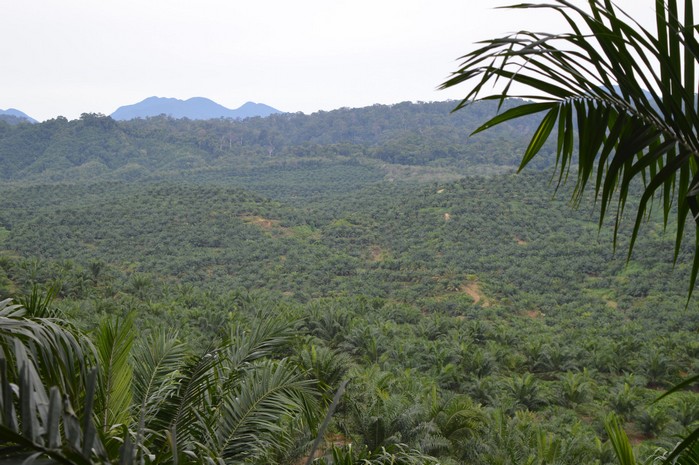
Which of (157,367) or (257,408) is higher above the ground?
(157,367)

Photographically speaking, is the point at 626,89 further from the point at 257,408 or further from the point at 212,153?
the point at 212,153

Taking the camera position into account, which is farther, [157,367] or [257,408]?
[157,367]

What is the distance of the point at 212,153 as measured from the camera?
10381cm

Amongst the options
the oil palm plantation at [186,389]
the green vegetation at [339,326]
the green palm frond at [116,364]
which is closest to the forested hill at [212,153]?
the green vegetation at [339,326]

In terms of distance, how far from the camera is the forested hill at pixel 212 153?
261 ft

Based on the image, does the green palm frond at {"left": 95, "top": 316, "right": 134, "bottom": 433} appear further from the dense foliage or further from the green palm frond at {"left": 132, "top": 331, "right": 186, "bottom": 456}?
the green palm frond at {"left": 132, "top": 331, "right": 186, "bottom": 456}

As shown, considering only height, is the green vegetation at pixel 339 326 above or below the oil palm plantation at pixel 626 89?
below

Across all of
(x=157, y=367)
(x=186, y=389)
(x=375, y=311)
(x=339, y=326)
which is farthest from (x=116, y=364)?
(x=375, y=311)

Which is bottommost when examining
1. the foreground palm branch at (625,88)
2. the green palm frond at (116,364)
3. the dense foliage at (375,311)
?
the dense foliage at (375,311)

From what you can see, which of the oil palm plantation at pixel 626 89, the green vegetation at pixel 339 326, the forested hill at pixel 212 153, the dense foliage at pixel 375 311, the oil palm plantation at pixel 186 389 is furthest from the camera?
the forested hill at pixel 212 153

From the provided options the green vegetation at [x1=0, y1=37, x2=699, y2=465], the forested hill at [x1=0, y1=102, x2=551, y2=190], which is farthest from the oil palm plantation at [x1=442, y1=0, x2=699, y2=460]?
the forested hill at [x1=0, y1=102, x2=551, y2=190]

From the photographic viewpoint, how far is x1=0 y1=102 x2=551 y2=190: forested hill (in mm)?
79500

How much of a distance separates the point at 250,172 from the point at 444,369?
69931 millimetres

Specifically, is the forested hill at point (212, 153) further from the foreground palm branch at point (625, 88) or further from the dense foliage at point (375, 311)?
the foreground palm branch at point (625, 88)
